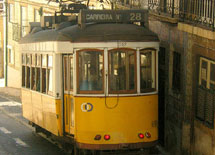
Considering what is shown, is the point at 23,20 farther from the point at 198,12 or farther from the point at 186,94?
the point at 198,12

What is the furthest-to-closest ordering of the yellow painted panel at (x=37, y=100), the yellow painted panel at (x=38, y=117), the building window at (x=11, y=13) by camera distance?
the building window at (x=11, y=13), the yellow painted panel at (x=38, y=117), the yellow painted panel at (x=37, y=100)

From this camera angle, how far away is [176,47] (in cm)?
1562

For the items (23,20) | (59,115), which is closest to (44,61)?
(59,115)

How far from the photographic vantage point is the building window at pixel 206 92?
13504mm

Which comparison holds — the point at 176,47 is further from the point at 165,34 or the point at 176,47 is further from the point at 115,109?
the point at 115,109

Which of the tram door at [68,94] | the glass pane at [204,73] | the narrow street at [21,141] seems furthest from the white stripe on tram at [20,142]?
the glass pane at [204,73]

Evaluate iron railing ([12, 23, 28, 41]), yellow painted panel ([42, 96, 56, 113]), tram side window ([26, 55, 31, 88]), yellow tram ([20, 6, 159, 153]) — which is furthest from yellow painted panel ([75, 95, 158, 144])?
iron railing ([12, 23, 28, 41])

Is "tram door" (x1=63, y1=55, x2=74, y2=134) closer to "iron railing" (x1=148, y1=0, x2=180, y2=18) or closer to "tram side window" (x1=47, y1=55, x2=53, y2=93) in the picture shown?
"tram side window" (x1=47, y1=55, x2=53, y2=93)

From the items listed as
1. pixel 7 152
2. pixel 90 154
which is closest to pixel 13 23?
pixel 7 152

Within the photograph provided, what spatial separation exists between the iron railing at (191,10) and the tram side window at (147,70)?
1.23m

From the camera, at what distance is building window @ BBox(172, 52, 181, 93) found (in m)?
15.5

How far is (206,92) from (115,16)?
246 centimetres

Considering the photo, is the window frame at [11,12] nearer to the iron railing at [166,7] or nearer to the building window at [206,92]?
the iron railing at [166,7]

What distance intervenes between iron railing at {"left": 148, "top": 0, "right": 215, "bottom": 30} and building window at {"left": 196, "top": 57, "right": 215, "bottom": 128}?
812 mm
